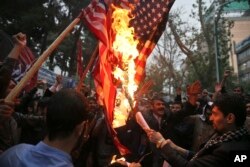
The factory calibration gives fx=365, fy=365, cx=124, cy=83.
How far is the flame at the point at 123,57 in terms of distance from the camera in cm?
580

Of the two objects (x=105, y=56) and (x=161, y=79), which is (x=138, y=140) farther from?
(x=161, y=79)

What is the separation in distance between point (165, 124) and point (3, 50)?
8.04 metres

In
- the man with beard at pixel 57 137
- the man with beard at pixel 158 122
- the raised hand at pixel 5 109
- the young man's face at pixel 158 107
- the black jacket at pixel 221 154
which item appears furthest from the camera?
the young man's face at pixel 158 107

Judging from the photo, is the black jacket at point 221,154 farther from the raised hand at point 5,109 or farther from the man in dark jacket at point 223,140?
the raised hand at point 5,109

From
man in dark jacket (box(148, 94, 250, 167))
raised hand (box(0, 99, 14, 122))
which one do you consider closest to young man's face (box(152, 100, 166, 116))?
man in dark jacket (box(148, 94, 250, 167))

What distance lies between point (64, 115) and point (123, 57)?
4.11 meters

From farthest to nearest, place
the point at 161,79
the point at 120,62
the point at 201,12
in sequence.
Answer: the point at 161,79
the point at 201,12
the point at 120,62

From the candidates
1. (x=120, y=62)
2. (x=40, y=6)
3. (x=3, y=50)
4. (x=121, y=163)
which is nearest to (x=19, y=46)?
(x=121, y=163)

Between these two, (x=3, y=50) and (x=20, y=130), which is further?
(x=3, y=50)

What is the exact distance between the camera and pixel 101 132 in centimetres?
624

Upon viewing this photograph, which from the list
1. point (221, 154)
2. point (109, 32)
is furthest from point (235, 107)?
point (109, 32)

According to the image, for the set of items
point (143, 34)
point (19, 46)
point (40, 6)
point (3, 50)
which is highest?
point (40, 6)

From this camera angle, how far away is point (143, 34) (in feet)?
23.3

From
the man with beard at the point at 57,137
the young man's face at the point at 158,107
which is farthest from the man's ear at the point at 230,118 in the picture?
the young man's face at the point at 158,107
